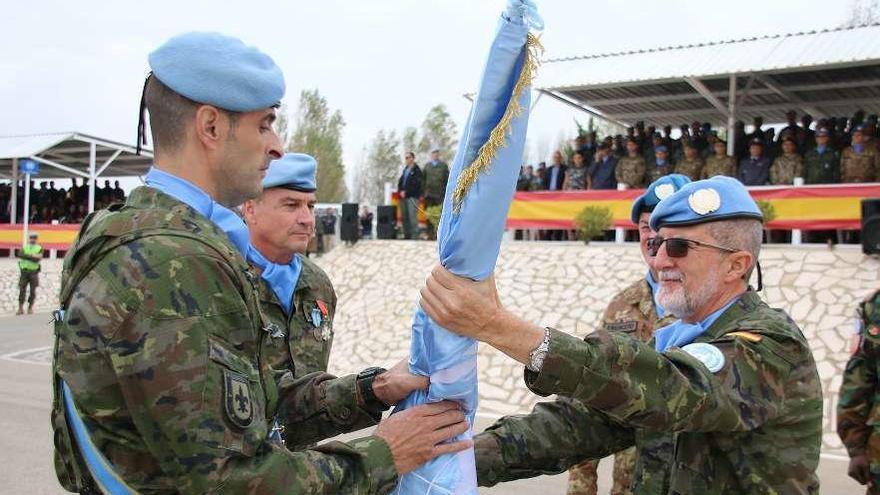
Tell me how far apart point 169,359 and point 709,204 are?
164 centimetres

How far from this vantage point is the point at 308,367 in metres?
3.41

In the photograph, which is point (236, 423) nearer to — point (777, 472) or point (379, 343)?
point (777, 472)

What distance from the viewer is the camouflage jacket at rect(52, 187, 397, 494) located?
4.70 feet

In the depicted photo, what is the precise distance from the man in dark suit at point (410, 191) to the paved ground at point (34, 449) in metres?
6.76

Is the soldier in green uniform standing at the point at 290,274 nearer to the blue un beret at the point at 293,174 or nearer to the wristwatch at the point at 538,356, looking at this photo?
the blue un beret at the point at 293,174

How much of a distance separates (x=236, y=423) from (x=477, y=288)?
648 millimetres

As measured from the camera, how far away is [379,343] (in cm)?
1105

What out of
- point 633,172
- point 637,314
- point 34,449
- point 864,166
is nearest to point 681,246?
point 637,314

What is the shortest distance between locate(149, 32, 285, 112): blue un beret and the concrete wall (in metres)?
6.85

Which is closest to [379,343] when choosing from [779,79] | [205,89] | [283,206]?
[283,206]

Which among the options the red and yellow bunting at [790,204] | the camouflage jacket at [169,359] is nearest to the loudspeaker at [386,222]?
the red and yellow bunting at [790,204]

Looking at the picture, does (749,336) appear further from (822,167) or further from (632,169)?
(632,169)

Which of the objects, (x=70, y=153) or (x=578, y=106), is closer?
(x=578, y=106)

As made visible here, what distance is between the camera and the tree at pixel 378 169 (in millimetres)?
49250
